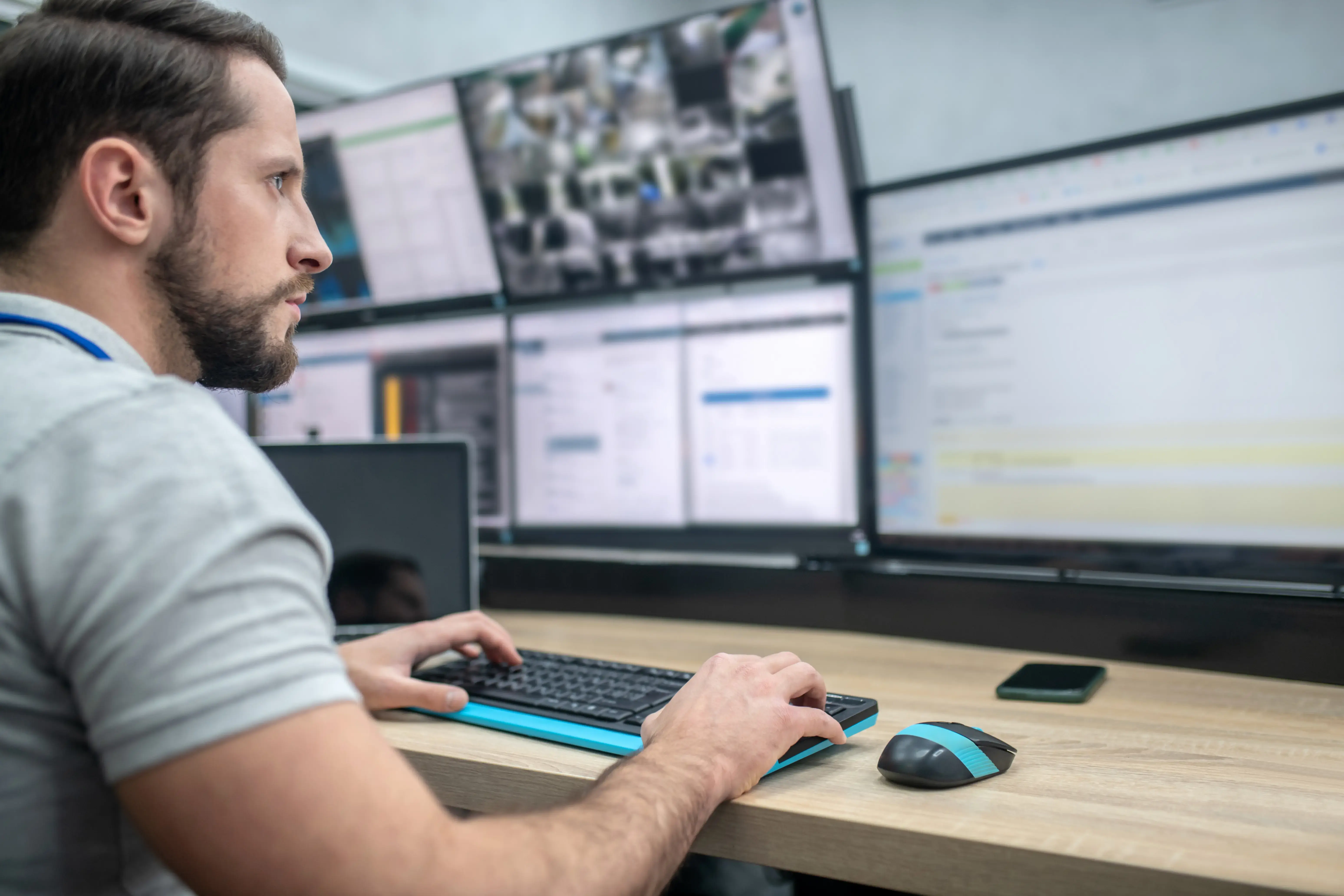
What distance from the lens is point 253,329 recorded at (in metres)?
0.66

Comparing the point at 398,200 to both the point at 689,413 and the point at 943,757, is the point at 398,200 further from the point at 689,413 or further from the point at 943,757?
the point at 943,757

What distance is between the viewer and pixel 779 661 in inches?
26.8

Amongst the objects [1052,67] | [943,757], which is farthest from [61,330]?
[1052,67]

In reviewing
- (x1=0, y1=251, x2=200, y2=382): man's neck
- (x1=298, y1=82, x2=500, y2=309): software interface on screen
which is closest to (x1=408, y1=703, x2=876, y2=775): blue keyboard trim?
(x1=0, y1=251, x2=200, y2=382): man's neck

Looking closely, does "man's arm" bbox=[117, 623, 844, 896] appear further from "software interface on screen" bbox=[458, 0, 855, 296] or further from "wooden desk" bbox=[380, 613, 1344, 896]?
"software interface on screen" bbox=[458, 0, 855, 296]

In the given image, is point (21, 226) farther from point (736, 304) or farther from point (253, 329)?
point (736, 304)

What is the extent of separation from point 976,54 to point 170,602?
2.53m

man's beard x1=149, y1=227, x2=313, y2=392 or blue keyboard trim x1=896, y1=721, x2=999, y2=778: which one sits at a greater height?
man's beard x1=149, y1=227, x2=313, y2=392

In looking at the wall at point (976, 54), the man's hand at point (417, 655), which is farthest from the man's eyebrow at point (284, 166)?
the wall at point (976, 54)

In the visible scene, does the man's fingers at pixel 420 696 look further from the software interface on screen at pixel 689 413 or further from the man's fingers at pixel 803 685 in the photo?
the software interface on screen at pixel 689 413

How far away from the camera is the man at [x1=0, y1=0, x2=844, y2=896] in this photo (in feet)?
1.29

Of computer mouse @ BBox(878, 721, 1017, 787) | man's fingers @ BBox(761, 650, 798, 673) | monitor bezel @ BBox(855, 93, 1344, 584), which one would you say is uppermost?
monitor bezel @ BBox(855, 93, 1344, 584)

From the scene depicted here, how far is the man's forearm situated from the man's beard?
37cm

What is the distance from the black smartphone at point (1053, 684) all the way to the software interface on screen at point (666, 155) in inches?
20.8
